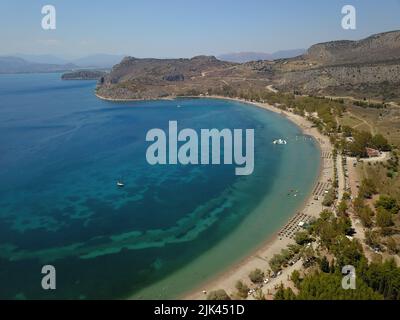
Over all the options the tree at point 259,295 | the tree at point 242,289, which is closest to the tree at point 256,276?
the tree at point 242,289

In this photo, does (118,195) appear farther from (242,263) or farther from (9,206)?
(242,263)

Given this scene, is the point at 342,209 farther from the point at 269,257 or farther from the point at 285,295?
the point at 285,295

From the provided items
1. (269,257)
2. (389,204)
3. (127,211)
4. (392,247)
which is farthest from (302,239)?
(127,211)

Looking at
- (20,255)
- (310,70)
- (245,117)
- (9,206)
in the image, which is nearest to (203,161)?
(9,206)

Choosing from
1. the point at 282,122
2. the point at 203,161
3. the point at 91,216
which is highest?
the point at 282,122

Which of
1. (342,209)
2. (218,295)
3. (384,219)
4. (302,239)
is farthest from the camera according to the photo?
(342,209)

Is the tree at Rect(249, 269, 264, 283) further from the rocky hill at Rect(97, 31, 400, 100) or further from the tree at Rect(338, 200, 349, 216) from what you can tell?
the rocky hill at Rect(97, 31, 400, 100)

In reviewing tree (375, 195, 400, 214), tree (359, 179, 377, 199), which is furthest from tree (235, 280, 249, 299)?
tree (359, 179, 377, 199)
